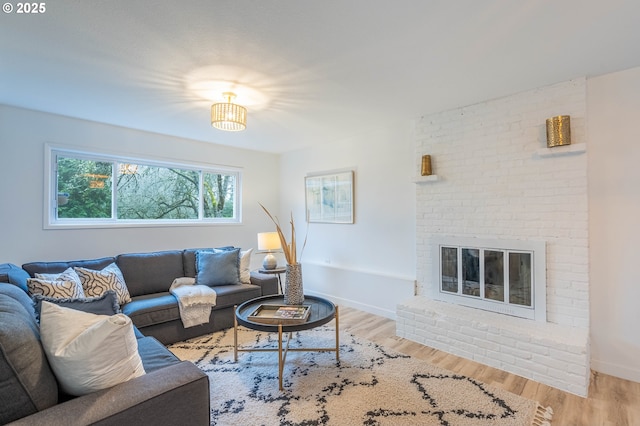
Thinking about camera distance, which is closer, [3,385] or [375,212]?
[3,385]

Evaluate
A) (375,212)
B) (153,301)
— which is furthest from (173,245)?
(375,212)

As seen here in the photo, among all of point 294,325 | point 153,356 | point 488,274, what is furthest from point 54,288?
point 488,274

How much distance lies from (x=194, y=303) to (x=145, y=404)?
1896 mm

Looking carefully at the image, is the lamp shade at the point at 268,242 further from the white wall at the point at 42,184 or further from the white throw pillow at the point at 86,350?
the white throw pillow at the point at 86,350

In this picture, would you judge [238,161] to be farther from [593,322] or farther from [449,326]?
[593,322]

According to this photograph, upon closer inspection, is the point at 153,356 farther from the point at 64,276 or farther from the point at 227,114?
the point at 227,114

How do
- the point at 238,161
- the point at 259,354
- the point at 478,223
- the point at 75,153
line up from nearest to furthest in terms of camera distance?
the point at 259,354 → the point at 478,223 → the point at 75,153 → the point at 238,161

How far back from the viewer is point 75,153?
11.2 feet

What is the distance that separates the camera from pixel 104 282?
8.96ft

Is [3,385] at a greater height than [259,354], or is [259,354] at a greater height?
[3,385]

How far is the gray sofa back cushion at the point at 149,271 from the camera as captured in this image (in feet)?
10.3

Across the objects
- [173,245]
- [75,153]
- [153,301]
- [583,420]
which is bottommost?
[583,420]

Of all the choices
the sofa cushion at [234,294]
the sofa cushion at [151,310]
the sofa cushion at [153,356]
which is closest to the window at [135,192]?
the sofa cushion at [151,310]

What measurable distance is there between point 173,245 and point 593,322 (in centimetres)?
461
